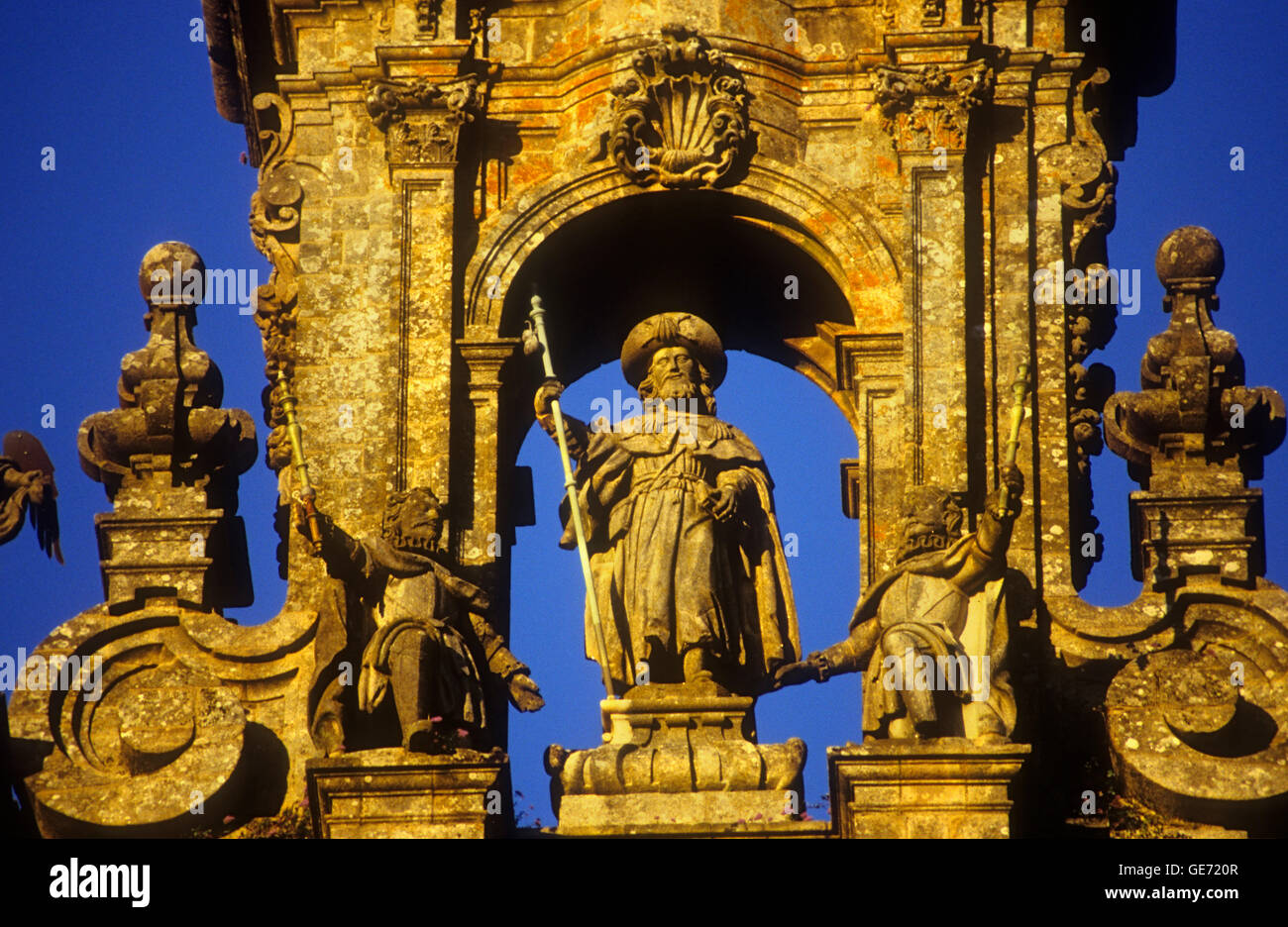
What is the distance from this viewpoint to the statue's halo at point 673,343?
89.8ft

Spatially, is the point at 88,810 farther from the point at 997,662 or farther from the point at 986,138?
the point at 986,138

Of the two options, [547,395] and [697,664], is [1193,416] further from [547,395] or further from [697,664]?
[547,395]

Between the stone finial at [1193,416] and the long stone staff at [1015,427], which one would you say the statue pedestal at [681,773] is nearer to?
the long stone staff at [1015,427]

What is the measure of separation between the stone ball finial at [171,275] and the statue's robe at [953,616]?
5.05m

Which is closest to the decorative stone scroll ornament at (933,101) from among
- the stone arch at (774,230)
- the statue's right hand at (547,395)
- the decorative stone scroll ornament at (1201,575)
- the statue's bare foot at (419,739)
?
the stone arch at (774,230)

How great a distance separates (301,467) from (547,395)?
5.60 ft

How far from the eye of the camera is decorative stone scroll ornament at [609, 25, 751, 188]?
2791 centimetres

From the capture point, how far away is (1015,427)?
83.1 feet

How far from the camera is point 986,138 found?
28031 millimetres

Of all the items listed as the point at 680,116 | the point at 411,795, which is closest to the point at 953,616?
the point at 411,795

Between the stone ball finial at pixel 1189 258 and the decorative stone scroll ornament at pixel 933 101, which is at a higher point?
the decorative stone scroll ornament at pixel 933 101

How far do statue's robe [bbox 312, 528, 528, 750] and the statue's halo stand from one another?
224cm

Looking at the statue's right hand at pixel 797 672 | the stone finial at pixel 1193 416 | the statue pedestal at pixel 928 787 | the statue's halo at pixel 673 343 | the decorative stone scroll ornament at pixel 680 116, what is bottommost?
the statue pedestal at pixel 928 787
